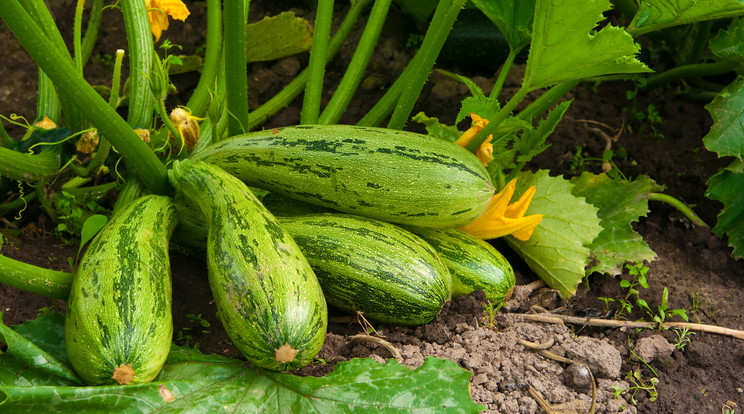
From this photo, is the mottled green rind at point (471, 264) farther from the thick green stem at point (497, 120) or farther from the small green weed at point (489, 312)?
the thick green stem at point (497, 120)

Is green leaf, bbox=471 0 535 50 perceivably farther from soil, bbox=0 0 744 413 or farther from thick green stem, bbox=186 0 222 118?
thick green stem, bbox=186 0 222 118

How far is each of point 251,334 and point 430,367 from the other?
46 cm

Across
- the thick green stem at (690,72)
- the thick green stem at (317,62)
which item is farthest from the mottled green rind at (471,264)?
the thick green stem at (690,72)

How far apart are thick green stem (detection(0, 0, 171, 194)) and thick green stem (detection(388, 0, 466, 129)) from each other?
848 mm

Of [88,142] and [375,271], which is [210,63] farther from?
[375,271]

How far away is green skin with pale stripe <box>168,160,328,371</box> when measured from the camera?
5.64 ft

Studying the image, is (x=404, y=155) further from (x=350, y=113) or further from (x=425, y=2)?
(x=425, y=2)

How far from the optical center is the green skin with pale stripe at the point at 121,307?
169 centimetres

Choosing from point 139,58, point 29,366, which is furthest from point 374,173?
point 29,366

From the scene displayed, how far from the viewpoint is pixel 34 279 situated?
1911 mm

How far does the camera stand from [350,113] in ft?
10.8

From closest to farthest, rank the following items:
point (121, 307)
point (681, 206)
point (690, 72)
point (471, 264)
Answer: point (121, 307)
point (471, 264)
point (681, 206)
point (690, 72)

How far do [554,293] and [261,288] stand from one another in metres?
1.12

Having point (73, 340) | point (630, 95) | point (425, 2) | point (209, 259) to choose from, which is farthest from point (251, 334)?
point (630, 95)
